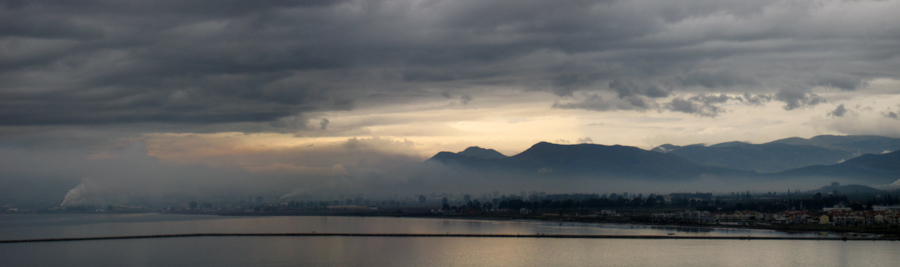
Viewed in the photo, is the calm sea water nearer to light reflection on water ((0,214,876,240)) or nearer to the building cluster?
light reflection on water ((0,214,876,240))

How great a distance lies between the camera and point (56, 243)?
74.2 meters

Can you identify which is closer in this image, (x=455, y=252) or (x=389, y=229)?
(x=455, y=252)

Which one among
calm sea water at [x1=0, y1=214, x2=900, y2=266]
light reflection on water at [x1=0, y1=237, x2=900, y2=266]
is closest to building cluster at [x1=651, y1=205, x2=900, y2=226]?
calm sea water at [x1=0, y1=214, x2=900, y2=266]

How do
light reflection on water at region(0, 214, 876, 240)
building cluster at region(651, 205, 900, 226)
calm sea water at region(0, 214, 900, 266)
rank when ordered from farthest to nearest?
building cluster at region(651, 205, 900, 226) → light reflection on water at region(0, 214, 876, 240) → calm sea water at region(0, 214, 900, 266)

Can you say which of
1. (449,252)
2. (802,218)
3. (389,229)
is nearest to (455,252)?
(449,252)

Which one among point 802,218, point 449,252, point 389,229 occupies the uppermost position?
point 802,218

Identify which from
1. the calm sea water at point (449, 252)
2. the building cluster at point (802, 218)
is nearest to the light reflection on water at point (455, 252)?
the calm sea water at point (449, 252)

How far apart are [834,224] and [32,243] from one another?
308 feet

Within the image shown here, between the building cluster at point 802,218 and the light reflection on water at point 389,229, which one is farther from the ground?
the building cluster at point 802,218

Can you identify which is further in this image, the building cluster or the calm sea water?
the building cluster

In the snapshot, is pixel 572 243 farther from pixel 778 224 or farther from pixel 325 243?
pixel 778 224

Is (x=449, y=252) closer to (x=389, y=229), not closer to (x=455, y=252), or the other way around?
(x=455, y=252)

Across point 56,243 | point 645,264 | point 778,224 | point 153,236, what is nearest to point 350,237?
point 153,236

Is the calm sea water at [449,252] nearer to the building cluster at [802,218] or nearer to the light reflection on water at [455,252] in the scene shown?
the light reflection on water at [455,252]
